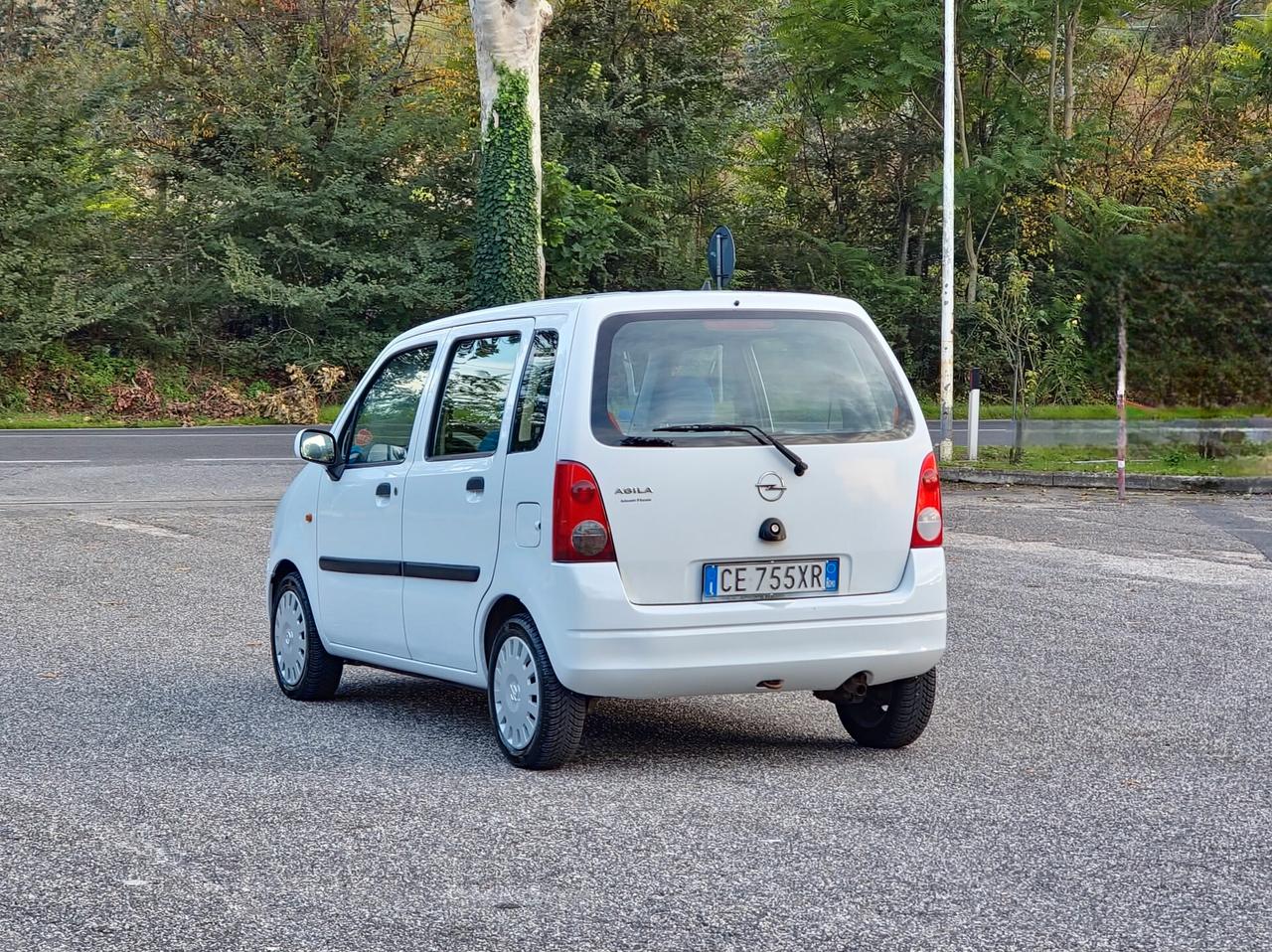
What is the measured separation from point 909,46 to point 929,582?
27.0 m

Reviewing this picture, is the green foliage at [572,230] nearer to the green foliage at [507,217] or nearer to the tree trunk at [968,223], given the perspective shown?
the green foliage at [507,217]

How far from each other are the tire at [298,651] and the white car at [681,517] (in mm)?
1190

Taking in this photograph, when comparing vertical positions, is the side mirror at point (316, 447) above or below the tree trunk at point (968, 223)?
below

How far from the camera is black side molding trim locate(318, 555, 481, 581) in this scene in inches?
252

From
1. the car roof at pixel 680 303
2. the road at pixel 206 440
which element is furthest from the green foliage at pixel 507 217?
the car roof at pixel 680 303

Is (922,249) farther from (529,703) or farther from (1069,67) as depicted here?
(529,703)

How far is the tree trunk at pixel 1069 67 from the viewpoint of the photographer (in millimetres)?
33500

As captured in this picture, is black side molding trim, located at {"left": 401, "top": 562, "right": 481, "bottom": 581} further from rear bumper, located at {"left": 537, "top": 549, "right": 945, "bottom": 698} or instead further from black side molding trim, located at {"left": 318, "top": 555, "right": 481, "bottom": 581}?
rear bumper, located at {"left": 537, "top": 549, "right": 945, "bottom": 698}

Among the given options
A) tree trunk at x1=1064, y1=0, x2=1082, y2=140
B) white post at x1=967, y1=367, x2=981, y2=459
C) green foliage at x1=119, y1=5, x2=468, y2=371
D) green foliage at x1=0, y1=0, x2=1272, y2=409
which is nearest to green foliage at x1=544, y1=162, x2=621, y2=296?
green foliage at x1=0, y1=0, x2=1272, y2=409

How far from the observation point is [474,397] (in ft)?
21.7

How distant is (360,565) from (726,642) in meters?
2.12

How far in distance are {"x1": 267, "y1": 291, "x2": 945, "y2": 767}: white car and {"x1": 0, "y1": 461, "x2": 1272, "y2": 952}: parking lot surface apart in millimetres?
386

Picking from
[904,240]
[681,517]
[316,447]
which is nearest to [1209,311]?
[904,240]

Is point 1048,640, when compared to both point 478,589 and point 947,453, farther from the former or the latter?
point 947,453
